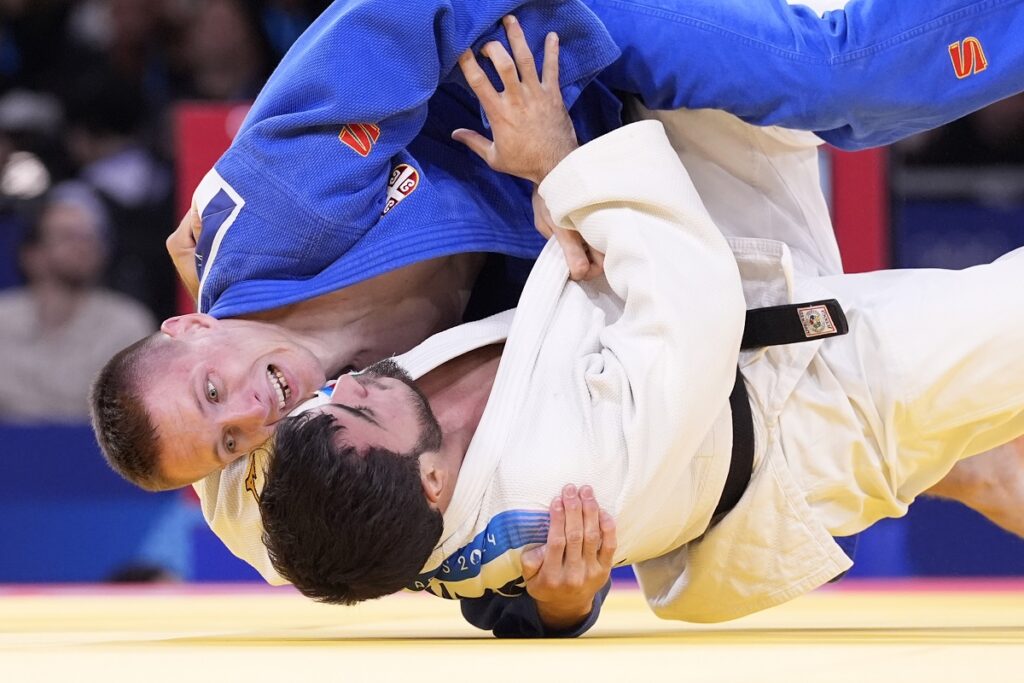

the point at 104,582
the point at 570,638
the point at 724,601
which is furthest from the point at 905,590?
the point at 104,582

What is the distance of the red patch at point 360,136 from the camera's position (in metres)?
1.98

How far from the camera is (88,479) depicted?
3.93 metres

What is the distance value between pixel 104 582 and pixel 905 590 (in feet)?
7.46

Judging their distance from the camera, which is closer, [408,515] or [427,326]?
[408,515]

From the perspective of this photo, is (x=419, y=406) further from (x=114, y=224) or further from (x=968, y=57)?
(x=114, y=224)

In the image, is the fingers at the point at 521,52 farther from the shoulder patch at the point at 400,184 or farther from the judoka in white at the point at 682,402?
the shoulder patch at the point at 400,184

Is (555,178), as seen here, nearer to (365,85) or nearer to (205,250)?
(365,85)

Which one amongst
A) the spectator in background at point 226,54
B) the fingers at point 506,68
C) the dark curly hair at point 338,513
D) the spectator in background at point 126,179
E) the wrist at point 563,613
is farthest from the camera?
the spectator in background at point 226,54

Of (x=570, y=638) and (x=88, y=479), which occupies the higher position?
(x=570, y=638)

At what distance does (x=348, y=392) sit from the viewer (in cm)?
179

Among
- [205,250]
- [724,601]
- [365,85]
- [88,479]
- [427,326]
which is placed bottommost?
[88,479]

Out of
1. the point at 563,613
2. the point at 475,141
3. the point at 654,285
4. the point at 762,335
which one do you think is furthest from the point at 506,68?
the point at 563,613

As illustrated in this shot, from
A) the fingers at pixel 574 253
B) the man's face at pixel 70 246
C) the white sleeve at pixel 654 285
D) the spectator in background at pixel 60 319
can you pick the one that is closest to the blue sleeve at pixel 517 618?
the white sleeve at pixel 654 285

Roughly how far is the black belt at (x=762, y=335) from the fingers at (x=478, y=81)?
0.49 meters
